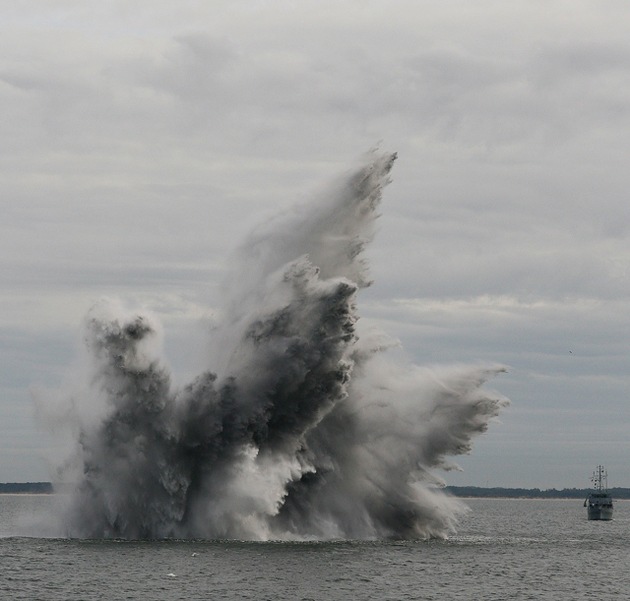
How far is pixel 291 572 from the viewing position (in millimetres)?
63969

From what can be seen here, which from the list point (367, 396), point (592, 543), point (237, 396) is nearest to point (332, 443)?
point (367, 396)

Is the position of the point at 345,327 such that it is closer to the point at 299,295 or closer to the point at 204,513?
the point at 299,295

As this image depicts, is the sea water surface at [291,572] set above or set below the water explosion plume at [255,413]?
below

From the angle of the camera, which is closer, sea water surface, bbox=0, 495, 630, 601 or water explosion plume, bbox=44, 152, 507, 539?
sea water surface, bbox=0, 495, 630, 601

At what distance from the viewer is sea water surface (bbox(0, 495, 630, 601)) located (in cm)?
5925

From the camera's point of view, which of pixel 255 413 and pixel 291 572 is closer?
pixel 291 572

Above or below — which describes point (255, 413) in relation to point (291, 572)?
above

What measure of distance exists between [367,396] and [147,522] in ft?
58.3

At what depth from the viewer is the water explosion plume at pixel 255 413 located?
2908 inches

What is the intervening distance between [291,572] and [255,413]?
12914 mm

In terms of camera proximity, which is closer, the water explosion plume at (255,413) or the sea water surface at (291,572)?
the sea water surface at (291,572)

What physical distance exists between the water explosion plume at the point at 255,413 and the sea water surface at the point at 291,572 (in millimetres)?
2184

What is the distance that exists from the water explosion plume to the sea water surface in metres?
2.18

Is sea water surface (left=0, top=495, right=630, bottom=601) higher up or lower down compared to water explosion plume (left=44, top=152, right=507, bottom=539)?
lower down
